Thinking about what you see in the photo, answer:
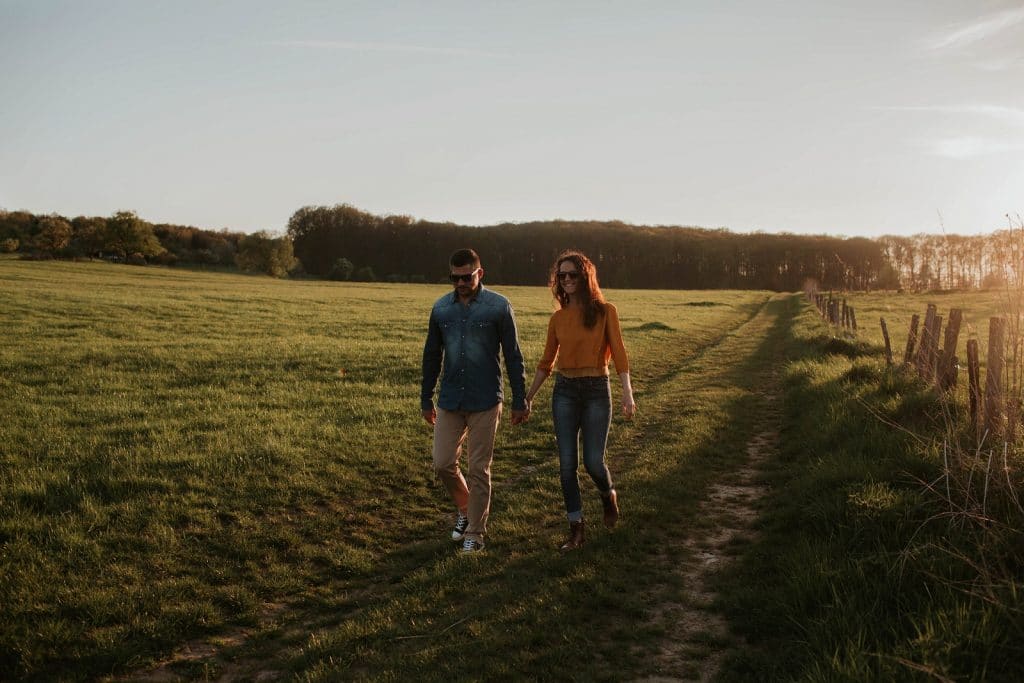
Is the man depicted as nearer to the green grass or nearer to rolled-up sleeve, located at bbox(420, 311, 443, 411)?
rolled-up sleeve, located at bbox(420, 311, 443, 411)

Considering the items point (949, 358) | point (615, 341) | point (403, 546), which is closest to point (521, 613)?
point (403, 546)

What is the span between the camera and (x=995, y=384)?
5.51 meters

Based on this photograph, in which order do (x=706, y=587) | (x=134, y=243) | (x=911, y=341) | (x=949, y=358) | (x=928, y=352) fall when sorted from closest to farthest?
(x=706, y=587) < (x=949, y=358) < (x=928, y=352) < (x=911, y=341) < (x=134, y=243)

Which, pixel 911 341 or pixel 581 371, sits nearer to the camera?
pixel 581 371

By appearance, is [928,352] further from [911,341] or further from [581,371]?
[581,371]

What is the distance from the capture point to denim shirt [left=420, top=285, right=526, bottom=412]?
600 centimetres

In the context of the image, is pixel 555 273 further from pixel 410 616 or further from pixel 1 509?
pixel 1 509

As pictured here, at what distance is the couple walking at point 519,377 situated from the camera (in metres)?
5.85

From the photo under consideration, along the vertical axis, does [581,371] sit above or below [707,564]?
above

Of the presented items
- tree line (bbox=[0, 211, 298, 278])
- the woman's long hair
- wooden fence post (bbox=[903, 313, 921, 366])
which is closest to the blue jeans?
the woman's long hair

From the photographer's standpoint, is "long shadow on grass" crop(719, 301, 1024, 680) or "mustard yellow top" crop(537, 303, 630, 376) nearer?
"long shadow on grass" crop(719, 301, 1024, 680)

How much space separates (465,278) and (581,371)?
133cm

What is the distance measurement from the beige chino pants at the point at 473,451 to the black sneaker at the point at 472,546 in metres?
0.04

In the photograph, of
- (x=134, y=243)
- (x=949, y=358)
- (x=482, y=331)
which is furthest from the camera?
(x=134, y=243)
